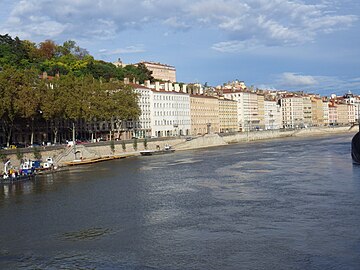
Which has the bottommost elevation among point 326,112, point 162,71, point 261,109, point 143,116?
point 143,116

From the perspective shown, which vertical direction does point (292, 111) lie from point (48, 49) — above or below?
below

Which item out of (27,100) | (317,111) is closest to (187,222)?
(27,100)

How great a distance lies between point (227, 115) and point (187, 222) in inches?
3662

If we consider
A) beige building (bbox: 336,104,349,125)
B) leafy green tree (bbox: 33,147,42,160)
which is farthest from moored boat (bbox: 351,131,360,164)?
beige building (bbox: 336,104,349,125)

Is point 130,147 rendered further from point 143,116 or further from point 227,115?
point 227,115

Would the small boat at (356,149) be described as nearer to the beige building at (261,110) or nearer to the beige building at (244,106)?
the beige building at (244,106)

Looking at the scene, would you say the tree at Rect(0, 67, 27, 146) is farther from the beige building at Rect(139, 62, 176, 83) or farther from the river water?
the beige building at Rect(139, 62, 176, 83)

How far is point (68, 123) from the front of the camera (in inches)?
2559

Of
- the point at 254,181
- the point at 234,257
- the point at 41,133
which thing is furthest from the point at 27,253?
the point at 41,133

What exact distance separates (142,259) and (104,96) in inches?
1767

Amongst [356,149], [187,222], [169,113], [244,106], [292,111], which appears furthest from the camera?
[292,111]

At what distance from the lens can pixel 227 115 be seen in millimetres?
112375

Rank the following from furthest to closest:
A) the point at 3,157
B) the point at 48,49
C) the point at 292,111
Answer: the point at 292,111
the point at 48,49
the point at 3,157

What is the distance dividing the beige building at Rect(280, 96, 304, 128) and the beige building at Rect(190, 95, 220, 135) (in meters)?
40.5
